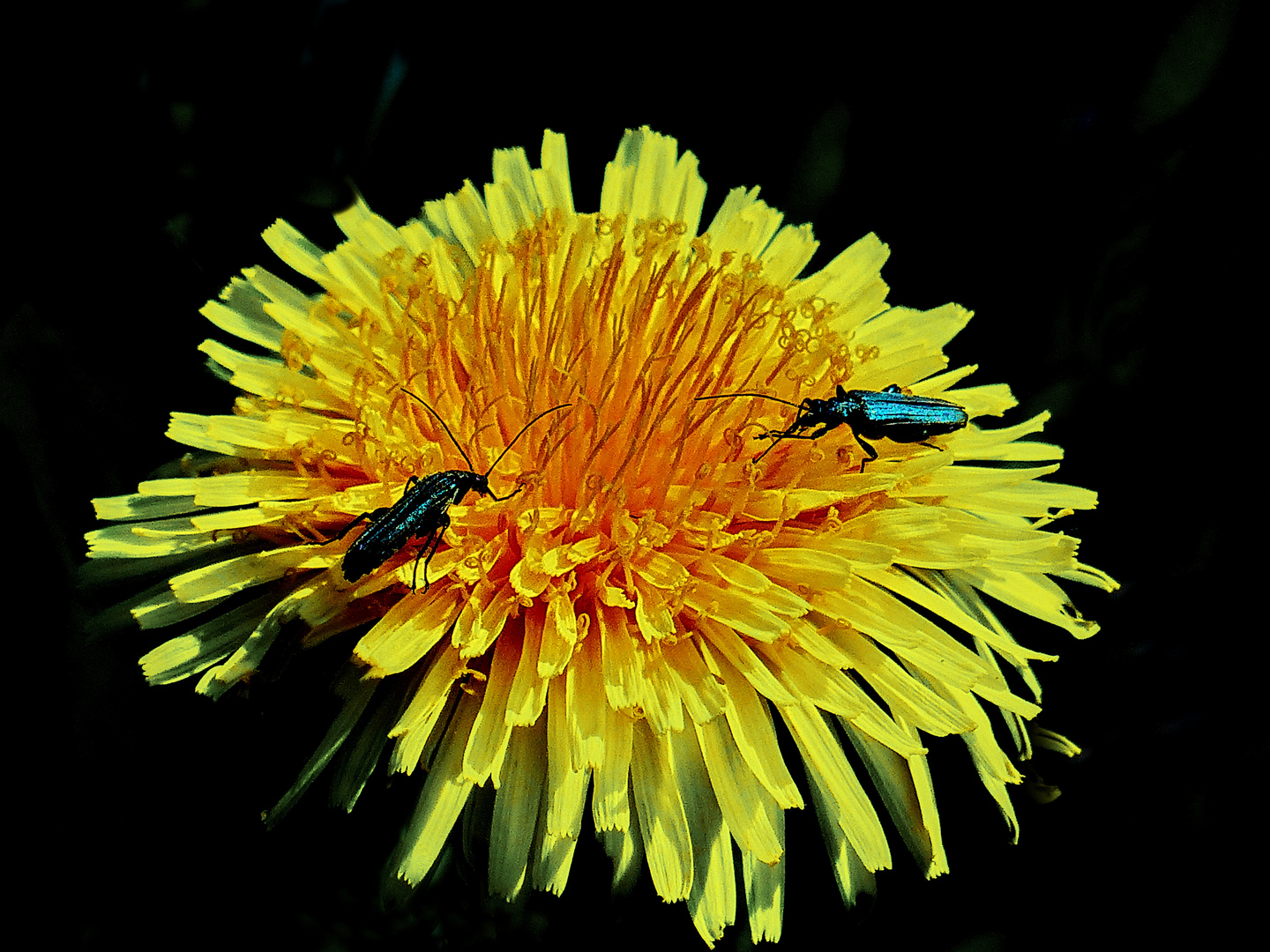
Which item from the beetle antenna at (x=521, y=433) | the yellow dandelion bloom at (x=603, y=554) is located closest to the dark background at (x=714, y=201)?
the yellow dandelion bloom at (x=603, y=554)

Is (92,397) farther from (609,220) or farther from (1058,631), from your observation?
(1058,631)

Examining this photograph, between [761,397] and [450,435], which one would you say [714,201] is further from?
[450,435]

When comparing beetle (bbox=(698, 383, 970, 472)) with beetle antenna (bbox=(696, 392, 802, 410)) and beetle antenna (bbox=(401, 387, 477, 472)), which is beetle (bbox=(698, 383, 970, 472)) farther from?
beetle antenna (bbox=(401, 387, 477, 472))

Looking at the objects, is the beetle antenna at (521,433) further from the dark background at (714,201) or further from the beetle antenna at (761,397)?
the dark background at (714,201)

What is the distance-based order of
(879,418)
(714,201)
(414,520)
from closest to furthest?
1. (414,520)
2. (879,418)
3. (714,201)

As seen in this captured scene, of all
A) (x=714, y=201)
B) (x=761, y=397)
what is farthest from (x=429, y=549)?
(x=714, y=201)

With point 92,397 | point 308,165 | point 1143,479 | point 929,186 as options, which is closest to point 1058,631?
point 1143,479
